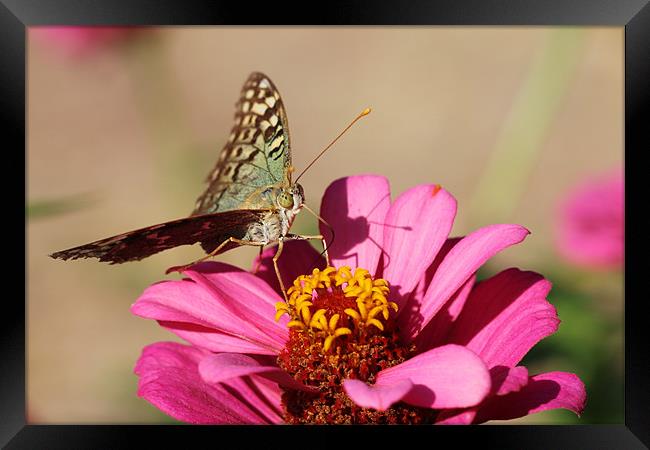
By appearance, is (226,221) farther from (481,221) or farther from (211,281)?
(481,221)

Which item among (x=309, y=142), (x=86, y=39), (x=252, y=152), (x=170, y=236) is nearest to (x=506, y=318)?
(x=170, y=236)

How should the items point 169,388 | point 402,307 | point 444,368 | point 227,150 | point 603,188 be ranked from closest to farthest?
point 444,368 → point 169,388 → point 402,307 → point 227,150 → point 603,188

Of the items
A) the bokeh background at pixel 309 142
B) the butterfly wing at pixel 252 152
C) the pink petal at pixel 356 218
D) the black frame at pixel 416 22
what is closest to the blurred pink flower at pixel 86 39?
the bokeh background at pixel 309 142

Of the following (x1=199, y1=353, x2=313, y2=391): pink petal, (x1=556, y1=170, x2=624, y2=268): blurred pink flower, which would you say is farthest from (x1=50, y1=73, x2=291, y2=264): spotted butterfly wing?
(x1=556, y1=170, x2=624, y2=268): blurred pink flower

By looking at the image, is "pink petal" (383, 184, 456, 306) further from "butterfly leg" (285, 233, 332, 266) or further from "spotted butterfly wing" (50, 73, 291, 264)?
"spotted butterfly wing" (50, 73, 291, 264)

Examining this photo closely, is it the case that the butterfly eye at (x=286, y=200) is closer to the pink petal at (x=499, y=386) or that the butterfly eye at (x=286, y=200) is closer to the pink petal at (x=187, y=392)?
the pink petal at (x=187, y=392)

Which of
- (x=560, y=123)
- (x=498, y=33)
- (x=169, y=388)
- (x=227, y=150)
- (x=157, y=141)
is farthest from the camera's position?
(x=498, y=33)

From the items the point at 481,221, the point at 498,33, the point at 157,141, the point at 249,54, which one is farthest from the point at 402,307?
the point at 249,54
